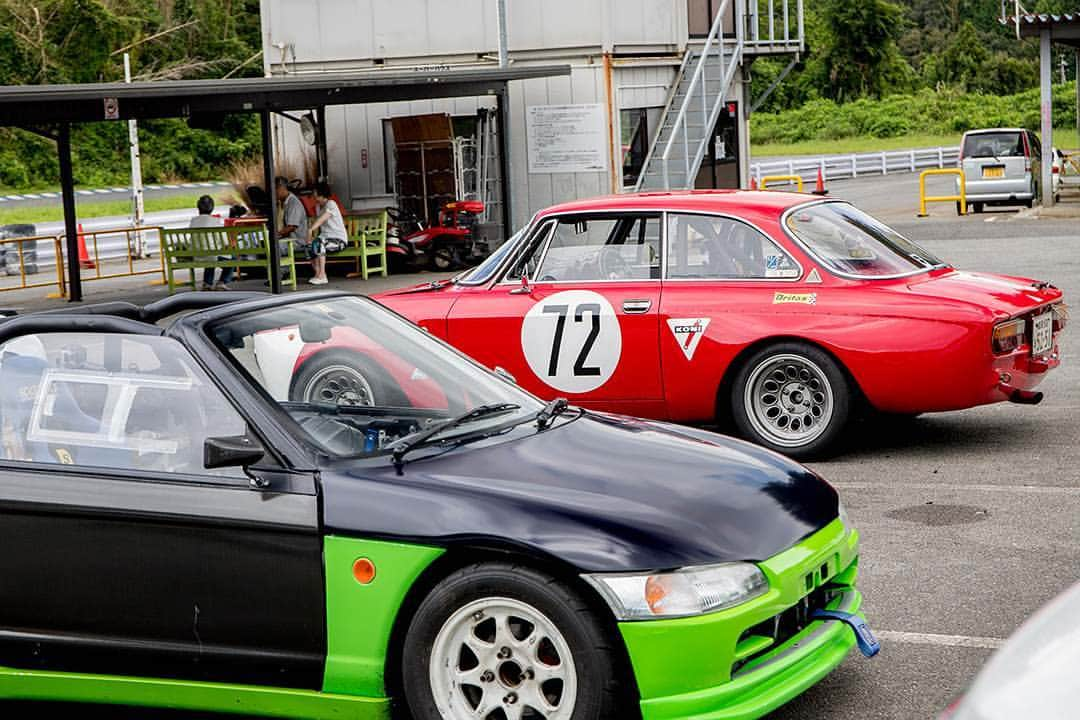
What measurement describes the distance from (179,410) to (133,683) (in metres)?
0.84

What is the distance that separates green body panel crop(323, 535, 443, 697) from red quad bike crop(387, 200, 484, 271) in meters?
20.3

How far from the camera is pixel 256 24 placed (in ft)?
202

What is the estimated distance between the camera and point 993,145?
3281 centimetres

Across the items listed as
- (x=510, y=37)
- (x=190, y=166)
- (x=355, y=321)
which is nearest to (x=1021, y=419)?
(x=355, y=321)

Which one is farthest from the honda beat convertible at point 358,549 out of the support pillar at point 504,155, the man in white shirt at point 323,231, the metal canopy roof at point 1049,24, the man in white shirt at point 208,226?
the metal canopy roof at point 1049,24

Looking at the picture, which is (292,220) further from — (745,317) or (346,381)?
(346,381)

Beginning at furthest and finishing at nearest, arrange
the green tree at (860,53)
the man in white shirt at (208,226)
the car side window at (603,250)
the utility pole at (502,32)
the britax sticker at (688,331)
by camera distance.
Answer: the green tree at (860,53), the utility pole at (502,32), the man in white shirt at (208,226), the car side window at (603,250), the britax sticker at (688,331)

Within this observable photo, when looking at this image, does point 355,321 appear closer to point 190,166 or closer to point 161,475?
point 161,475

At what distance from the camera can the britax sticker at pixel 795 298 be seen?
8.74m

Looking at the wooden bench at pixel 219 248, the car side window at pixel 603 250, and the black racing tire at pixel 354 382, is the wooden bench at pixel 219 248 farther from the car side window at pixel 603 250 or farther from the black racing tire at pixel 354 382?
the black racing tire at pixel 354 382

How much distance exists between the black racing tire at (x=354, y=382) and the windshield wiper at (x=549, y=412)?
20.1 inches

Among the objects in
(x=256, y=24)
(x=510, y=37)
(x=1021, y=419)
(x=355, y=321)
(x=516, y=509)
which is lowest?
(x=1021, y=419)

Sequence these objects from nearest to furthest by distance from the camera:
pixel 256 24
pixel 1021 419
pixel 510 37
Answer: pixel 1021 419
pixel 510 37
pixel 256 24

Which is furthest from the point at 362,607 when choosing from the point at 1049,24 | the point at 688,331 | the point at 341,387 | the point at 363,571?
the point at 1049,24
